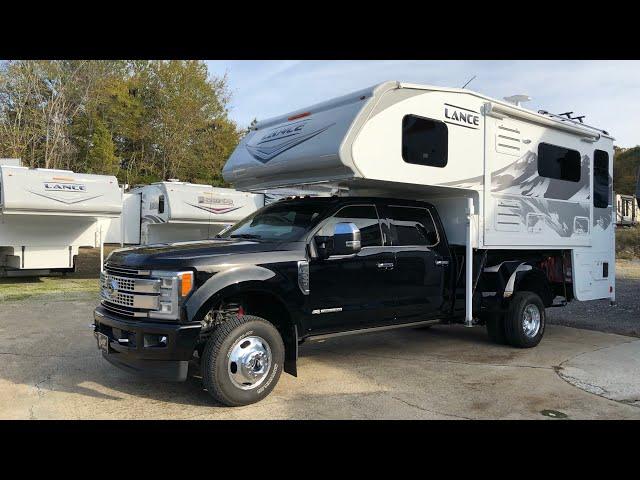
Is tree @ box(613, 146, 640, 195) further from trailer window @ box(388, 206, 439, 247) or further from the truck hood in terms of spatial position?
the truck hood

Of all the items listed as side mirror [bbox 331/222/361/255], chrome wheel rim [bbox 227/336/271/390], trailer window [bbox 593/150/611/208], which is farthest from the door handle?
trailer window [bbox 593/150/611/208]

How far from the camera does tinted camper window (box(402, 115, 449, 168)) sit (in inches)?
229

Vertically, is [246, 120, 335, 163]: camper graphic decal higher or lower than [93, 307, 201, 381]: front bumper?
higher

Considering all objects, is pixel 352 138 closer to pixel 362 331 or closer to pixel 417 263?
pixel 417 263

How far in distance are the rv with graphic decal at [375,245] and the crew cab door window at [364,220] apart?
2 cm

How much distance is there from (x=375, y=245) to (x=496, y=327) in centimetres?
253

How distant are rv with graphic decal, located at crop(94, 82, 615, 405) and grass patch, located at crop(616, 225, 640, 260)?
819 inches

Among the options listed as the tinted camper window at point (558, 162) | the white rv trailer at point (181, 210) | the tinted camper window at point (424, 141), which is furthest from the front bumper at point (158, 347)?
the white rv trailer at point (181, 210)

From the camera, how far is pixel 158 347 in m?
4.45

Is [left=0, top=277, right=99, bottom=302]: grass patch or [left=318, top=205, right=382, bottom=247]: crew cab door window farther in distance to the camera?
[left=0, top=277, right=99, bottom=302]: grass patch

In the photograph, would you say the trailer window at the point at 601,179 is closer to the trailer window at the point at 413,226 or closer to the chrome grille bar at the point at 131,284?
the trailer window at the point at 413,226

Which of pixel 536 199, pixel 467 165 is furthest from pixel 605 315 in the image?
pixel 467 165

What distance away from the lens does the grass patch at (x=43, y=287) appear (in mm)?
11695
